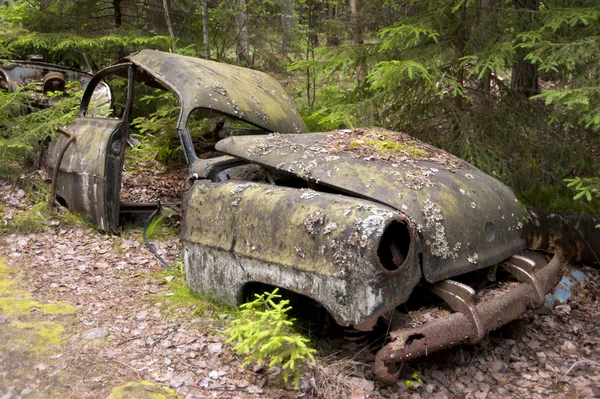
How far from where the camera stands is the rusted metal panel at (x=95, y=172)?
5035 mm

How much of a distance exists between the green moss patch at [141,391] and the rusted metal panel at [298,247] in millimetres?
836

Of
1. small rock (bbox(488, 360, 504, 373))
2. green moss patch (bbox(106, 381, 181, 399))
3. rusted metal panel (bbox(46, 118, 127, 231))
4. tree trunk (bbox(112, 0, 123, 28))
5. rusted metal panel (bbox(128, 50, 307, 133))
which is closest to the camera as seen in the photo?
green moss patch (bbox(106, 381, 181, 399))

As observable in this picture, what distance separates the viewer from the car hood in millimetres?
3238

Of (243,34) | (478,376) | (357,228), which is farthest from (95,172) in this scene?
(243,34)

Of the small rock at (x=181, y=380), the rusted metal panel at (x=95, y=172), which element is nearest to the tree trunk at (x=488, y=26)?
the rusted metal panel at (x=95, y=172)

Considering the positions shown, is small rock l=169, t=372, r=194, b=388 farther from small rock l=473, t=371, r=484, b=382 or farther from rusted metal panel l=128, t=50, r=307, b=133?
rusted metal panel l=128, t=50, r=307, b=133

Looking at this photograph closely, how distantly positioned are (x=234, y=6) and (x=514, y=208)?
8.37 m

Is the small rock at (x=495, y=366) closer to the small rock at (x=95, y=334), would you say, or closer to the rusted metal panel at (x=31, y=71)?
the small rock at (x=95, y=334)

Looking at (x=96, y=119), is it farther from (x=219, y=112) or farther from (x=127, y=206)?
(x=219, y=112)

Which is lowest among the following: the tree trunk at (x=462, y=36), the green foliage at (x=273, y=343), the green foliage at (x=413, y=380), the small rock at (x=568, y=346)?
the small rock at (x=568, y=346)

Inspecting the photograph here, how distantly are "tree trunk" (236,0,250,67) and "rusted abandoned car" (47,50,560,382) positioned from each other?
20.0ft

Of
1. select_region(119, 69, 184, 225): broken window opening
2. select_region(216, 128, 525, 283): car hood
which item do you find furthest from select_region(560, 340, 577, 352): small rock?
select_region(119, 69, 184, 225): broken window opening

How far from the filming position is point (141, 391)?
114 inches

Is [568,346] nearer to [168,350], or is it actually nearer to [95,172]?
[168,350]
